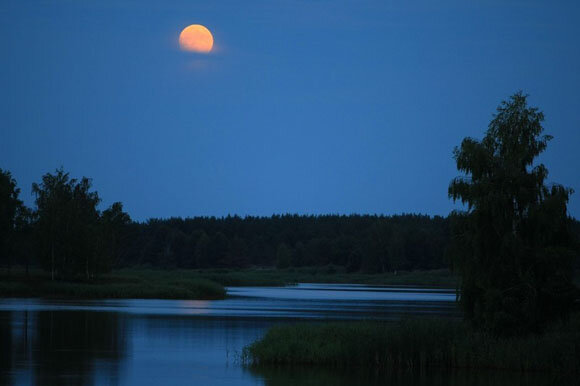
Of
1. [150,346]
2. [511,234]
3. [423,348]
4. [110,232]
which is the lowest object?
[150,346]

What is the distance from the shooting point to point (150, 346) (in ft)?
128

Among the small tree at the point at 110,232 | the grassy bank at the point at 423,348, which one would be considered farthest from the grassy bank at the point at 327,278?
the grassy bank at the point at 423,348

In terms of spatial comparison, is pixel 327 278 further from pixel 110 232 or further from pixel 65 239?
pixel 65 239

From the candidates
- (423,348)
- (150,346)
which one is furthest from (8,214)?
(423,348)

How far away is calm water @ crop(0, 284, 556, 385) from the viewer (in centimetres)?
2875

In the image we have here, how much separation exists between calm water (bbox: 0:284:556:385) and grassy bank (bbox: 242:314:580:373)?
1039mm

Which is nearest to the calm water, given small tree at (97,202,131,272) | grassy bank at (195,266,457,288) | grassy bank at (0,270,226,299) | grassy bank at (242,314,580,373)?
grassy bank at (242,314,580,373)

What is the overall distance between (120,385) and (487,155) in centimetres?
1593

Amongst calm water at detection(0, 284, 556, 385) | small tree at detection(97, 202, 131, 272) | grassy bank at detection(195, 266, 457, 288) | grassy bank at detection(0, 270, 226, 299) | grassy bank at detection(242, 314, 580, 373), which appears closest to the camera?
calm water at detection(0, 284, 556, 385)

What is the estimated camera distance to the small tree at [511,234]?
30.8 metres

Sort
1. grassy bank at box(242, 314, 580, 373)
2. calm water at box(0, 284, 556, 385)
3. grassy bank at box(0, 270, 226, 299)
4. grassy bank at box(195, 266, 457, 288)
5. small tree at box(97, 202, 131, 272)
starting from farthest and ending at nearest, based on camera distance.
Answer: grassy bank at box(195, 266, 457, 288) → small tree at box(97, 202, 131, 272) → grassy bank at box(0, 270, 226, 299) → grassy bank at box(242, 314, 580, 373) → calm water at box(0, 284, 556, 385)

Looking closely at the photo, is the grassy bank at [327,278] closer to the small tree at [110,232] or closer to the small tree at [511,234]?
the small tree at [110,232]

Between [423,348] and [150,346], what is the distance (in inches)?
554

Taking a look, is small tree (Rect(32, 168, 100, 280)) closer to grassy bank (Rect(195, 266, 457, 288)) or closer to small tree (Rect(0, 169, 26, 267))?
small tree (Rect(0, 169, 26, 267))
